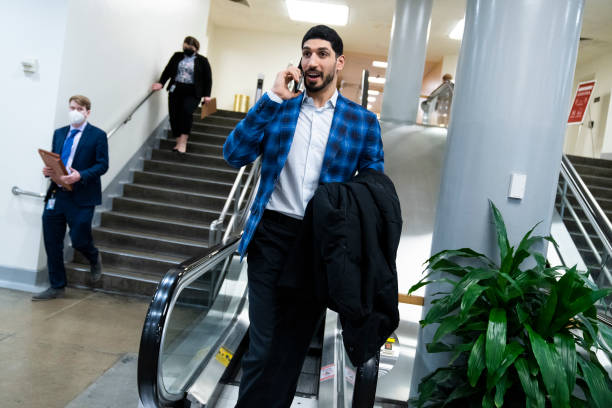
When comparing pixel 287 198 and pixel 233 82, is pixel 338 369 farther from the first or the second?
pixel 233 82

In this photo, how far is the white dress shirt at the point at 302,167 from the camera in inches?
76.0

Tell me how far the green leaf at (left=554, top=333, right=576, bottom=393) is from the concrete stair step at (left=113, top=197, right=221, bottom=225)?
5254mm

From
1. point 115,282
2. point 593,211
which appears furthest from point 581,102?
point 115,282

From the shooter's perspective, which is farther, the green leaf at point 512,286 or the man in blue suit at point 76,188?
the man in blue suit at point 76,188

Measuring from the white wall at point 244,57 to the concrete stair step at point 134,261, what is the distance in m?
9.92

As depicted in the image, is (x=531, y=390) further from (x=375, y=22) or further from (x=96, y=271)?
(x=375, y=22)

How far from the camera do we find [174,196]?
281 inches

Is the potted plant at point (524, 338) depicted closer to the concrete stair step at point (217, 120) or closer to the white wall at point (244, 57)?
the concrete stair step at point (217, 120)

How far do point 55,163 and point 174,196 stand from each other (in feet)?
8.89

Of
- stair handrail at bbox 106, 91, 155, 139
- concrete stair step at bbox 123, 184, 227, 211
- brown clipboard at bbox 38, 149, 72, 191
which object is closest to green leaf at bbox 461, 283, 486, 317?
brown clipboard at bbox 38, 149, 72, 191

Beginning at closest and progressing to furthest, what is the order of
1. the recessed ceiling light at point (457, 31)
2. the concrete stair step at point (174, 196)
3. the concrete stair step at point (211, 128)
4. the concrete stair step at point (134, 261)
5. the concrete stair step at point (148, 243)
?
1. the concrete stair step at point (134, 261)
2. the concrete stair step at point (148, 243)
3. the concrete stair step at point (174, 196)
4. the concrete stair step at point (211, 128)
5. the recessed ceiling light at point (457, 31)

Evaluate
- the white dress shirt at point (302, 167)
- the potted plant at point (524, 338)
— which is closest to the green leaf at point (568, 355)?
the potted plant at point (524, 338)

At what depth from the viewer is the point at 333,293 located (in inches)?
64.8

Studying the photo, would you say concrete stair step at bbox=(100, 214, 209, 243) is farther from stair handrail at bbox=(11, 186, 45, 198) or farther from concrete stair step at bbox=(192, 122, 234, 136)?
concrete stair step at bbox=(192, 122, 234, 136)
